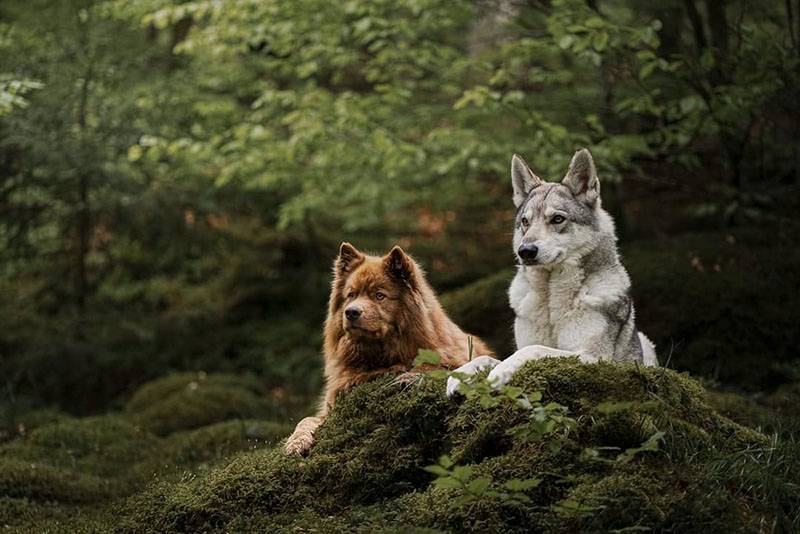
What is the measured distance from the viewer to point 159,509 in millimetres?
5676

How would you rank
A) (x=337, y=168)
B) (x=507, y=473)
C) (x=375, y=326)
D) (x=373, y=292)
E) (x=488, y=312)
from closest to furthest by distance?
(x=507, y=473)
(x=375, y=326)
(x=373, y=292)
(x=488, y=312)
(x=337, y=168)

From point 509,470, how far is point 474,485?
606mm

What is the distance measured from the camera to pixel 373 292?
6.27 meters

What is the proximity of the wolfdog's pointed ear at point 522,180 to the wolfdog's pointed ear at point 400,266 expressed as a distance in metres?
0.92

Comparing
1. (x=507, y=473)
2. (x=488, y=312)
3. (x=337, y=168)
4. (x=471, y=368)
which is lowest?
(x=488, y=312)

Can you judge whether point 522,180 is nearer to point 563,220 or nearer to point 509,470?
point 563,220

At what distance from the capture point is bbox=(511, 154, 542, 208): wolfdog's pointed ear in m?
6.24

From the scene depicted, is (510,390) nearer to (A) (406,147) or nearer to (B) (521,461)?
(B) (521,461)

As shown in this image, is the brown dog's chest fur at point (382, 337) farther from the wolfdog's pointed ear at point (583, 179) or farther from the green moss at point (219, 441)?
the green moss at point (219, 441)

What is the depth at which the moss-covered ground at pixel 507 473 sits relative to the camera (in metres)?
4.48

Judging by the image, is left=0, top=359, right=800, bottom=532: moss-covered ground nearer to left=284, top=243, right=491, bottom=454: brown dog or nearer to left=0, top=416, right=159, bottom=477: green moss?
left=284, top=243, right=491, bottom=454: brown dog

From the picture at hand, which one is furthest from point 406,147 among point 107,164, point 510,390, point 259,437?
point 510,390

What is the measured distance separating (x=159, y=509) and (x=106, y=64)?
9.18 metres

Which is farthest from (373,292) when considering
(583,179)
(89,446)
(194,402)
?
(194,402)
